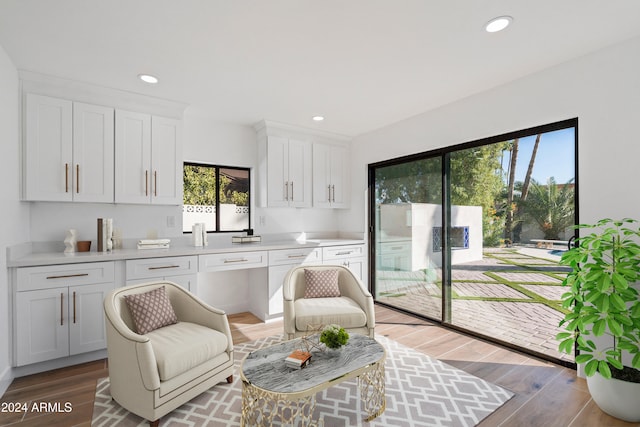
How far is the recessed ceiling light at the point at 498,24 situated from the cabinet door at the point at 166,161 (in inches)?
120

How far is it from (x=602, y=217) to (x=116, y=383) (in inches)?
143

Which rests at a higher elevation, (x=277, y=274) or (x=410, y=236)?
(x=410, y=236)

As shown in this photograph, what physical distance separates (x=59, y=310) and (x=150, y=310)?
3.14ft

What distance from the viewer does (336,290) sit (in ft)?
10.6

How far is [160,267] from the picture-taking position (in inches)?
122

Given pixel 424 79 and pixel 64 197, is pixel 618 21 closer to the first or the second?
pixel 424 79

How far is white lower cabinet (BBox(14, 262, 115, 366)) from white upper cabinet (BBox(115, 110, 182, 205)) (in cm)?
83

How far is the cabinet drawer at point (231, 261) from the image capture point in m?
3.38

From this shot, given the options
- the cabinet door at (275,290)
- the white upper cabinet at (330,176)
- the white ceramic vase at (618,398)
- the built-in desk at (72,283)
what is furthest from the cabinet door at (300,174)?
the white ceramic vase at (618,398)

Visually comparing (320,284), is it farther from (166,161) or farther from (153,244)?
(166,161)

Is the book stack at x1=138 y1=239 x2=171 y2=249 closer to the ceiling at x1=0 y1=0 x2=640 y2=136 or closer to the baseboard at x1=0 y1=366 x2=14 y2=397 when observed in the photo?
the baseboard at x1=0 y1=366 x2=14 y2=397

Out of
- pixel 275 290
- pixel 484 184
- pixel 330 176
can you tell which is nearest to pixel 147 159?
pixel 275 290

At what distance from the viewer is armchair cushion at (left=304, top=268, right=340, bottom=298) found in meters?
3.18

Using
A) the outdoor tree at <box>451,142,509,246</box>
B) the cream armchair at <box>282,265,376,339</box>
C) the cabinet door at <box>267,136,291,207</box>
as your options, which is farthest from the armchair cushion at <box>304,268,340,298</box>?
the outdoor tree at <box>451,142,509,246</box>
